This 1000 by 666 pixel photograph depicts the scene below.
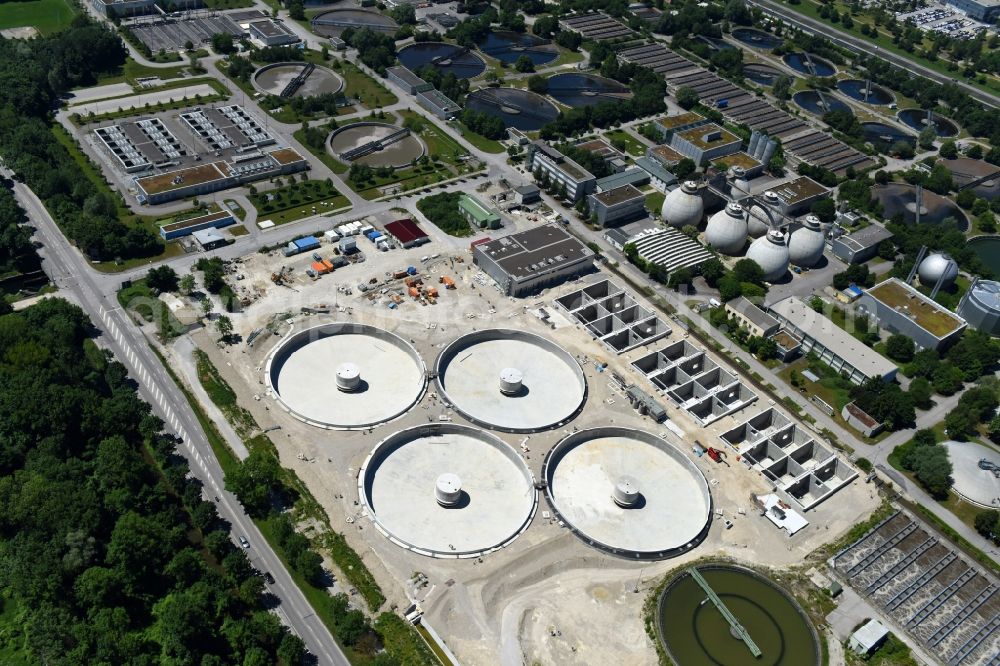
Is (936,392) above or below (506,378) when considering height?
below

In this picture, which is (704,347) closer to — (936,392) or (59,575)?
(936,392)

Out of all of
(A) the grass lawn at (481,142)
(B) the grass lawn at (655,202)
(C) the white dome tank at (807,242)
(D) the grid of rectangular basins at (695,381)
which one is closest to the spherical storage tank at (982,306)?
(C) the white dome tank at (807,242)

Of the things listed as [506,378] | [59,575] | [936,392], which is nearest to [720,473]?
[506,378]

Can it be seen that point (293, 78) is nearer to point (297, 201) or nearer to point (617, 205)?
point (297, 201)

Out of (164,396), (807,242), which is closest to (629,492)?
(164,396)

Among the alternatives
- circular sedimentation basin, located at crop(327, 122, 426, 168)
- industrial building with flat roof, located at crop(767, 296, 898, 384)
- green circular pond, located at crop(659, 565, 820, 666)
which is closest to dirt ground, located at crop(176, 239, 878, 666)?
green circular pond, located at crop(659, 565, 820, 666)

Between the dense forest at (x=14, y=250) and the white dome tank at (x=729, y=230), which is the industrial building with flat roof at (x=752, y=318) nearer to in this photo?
the white dome tank at (x=729, y=230)

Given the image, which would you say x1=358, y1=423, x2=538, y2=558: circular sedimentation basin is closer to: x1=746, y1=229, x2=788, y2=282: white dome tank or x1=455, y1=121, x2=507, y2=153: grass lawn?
x1=746, y1=229, x2=788, y2=282: white dome tank
